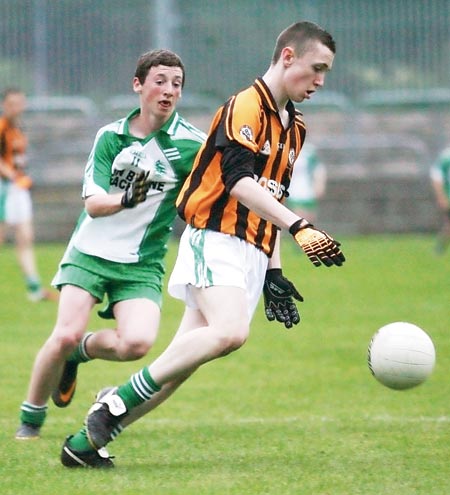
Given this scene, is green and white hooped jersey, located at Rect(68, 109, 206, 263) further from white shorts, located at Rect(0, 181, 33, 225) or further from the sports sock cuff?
white shorts, located at Rect(0, 181, 33, 225)

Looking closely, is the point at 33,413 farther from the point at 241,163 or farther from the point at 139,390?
the point at 241,163

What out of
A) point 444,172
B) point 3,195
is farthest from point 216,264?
point 444,172

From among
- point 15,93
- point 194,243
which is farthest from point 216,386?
point 15,93

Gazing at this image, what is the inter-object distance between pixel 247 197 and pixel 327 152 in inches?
724

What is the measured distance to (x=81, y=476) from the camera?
18.2 feet

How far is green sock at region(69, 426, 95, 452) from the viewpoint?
18.4ft

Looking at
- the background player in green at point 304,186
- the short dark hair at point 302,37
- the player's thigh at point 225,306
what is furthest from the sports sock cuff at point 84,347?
the background player in green at point 304,186

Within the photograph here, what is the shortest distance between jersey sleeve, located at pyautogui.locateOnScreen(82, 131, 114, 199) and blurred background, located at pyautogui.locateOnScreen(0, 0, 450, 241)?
17.0 metres

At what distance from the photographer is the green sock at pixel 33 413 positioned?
659 centimetres

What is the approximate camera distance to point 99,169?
20.2ft

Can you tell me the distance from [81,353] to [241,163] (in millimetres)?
1766

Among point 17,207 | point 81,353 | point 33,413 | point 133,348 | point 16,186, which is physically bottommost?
point 17,207

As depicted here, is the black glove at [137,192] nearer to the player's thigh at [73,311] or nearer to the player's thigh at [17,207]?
the player's thigh at [73,311]

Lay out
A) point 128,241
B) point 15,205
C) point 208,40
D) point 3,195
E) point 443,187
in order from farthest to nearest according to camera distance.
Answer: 1. point 208,40
2. point 443,187
3. point 3,195
4. point 15,205
5. point 128,241
